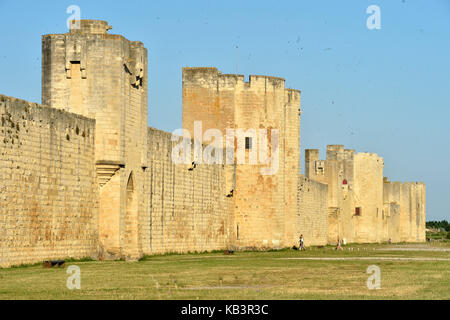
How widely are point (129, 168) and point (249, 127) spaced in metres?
12.5

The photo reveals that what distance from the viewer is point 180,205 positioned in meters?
36.2

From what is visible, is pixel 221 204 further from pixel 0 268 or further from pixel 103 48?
pixel 0 268

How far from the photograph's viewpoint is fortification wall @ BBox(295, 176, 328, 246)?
50.5 metres

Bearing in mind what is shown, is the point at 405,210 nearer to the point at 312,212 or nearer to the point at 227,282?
the point at 312,212

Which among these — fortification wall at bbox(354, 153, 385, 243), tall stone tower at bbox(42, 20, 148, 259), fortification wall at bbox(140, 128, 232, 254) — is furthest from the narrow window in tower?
fortification wall at bbox(354, 153, 385, 243)

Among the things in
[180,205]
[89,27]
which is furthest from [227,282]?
[180,205]

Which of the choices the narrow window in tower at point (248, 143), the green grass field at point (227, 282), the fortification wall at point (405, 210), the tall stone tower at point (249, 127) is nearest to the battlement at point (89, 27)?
the green grass field at point (227, 282)

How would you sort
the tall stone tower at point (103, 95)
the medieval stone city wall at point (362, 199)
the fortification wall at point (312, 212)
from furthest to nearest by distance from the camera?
the medieval stone city wall at point (362, 199) < the fortification wall at point (312, 212) < the tall stone tower at point (103, 95)

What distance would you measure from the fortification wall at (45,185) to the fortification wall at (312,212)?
19972 mm

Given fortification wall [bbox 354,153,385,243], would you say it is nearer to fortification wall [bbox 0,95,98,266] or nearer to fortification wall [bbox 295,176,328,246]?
fortification wall [bbox 295,176,328,246]

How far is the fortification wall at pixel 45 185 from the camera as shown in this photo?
23906 millimetres

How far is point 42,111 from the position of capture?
25594 mm

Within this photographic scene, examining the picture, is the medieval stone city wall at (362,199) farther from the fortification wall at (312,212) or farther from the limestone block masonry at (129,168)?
the limestone block masonry at (129,168)

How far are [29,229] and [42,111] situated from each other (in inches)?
125
